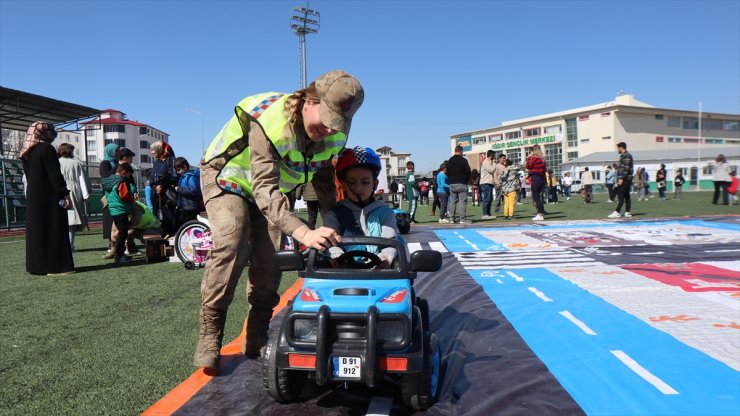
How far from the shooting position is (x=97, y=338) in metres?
3.42

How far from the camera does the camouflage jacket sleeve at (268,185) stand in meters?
2.26

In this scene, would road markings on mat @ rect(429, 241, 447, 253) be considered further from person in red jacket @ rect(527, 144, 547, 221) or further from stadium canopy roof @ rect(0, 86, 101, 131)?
stadium canopy roof @ rect(0, 86, 101, 131)

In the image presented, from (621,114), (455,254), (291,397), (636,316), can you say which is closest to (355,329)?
(291,397)

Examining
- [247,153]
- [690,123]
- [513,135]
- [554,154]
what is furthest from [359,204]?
[690,123]

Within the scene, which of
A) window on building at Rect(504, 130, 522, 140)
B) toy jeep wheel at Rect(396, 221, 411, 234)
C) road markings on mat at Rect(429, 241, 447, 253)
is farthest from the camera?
window on building at Rect(504, 130, 522, 140)

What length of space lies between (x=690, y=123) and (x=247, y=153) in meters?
90.9

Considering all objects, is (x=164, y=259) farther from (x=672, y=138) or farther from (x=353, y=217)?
(x=672, y=138)

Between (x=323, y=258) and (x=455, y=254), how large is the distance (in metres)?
4.87

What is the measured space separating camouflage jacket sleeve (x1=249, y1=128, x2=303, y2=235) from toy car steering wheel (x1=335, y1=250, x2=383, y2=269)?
499 millimetres

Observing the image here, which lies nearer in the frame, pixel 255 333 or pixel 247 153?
pixel 247 153

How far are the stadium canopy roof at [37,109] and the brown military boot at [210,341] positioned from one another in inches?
640

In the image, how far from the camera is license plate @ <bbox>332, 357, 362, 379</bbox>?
6.64 ft

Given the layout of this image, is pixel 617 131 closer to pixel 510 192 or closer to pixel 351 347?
pixel 510 192

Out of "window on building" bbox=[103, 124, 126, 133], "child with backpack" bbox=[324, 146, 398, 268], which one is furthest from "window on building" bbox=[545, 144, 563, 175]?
"child with backpack" bbox=[324, 146, 398, 268]
